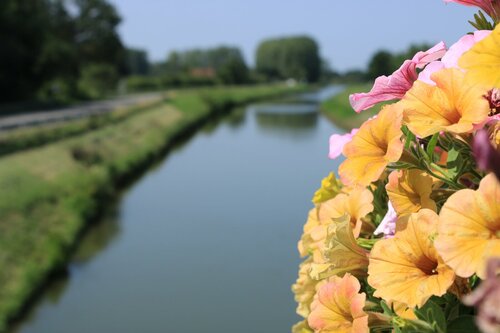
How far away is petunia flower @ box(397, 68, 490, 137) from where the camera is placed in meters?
0.78

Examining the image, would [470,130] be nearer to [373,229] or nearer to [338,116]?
[373,229]

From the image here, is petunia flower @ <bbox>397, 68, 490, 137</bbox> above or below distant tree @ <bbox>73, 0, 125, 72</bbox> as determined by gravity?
below

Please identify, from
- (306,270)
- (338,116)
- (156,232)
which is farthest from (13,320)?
(338,116)

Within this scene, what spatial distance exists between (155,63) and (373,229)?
112373 mm

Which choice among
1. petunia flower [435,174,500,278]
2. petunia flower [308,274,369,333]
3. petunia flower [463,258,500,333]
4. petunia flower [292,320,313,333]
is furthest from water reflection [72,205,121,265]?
petunia flower [463,258,500,333]

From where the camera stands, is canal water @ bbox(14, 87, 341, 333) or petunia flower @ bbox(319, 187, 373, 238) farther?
canal water @ bbox(14, 87, 341, 333)

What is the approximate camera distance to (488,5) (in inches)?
35.8

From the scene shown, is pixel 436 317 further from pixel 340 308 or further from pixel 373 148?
pixel 373 148

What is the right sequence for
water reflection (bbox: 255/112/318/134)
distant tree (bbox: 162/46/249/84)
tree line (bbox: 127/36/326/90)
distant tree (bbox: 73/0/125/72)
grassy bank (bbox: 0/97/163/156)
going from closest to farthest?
grassy bank (bbox: 0/97/163/156), water reflection (bbox: 255/112/318/134), distant tree (bbox: 73/0/125/72), distant tree (bbox: 162/46/249/84), tree line (bbox: 127/36/326/90)

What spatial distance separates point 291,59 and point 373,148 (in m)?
122

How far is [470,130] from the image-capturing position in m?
0.77

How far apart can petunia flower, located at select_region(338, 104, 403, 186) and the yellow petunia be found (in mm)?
161

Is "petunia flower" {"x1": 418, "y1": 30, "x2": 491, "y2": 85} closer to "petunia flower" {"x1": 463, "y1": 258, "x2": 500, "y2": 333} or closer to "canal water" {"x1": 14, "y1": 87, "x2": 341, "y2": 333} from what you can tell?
"petunia flower" {"x1": 463, "y1": 258, "x2": 500, "y2": 333}

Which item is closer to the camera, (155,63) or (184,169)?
(184,169)
